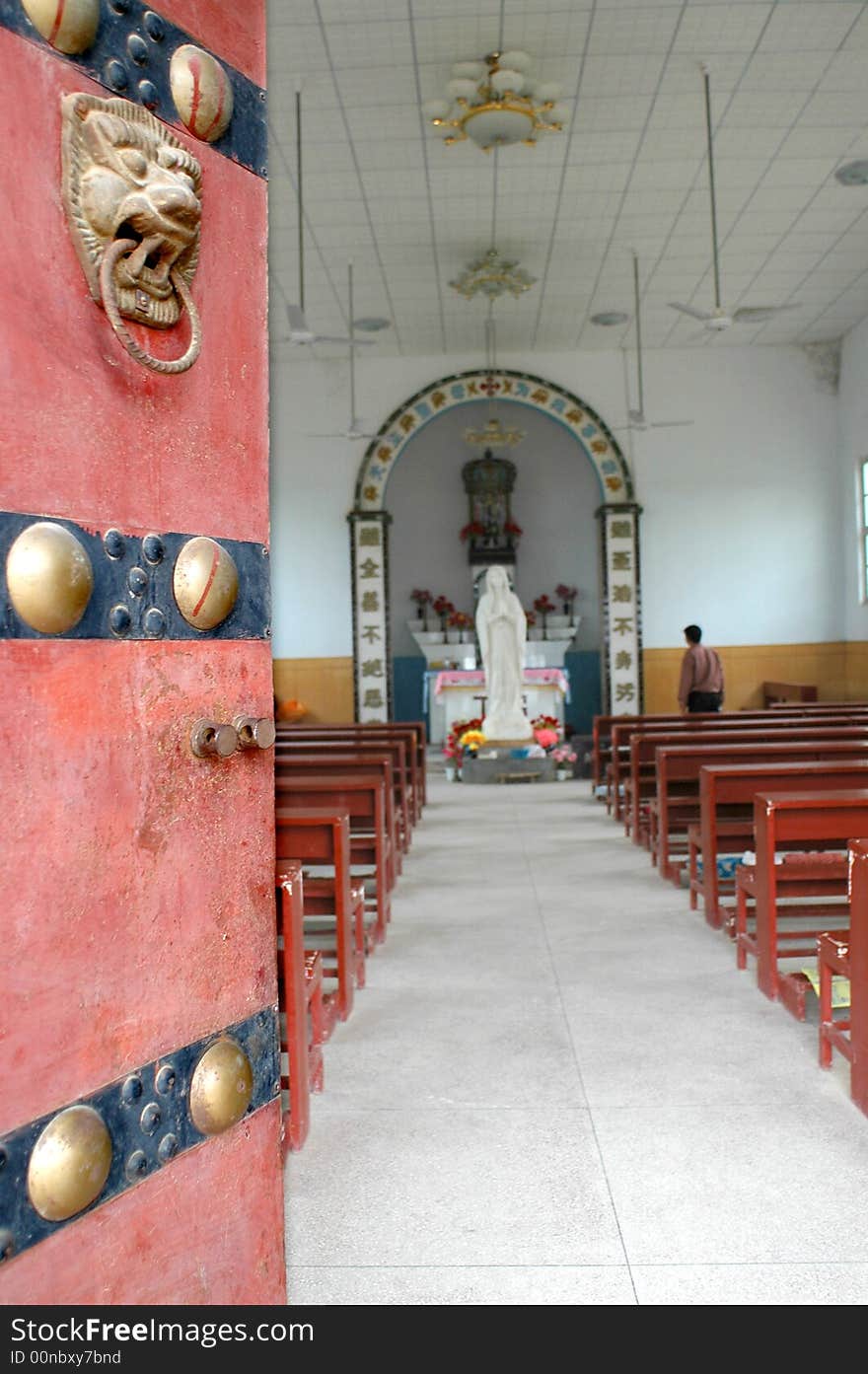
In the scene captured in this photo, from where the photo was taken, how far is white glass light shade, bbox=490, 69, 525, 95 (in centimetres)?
723

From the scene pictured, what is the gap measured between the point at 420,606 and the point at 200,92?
48.7ft

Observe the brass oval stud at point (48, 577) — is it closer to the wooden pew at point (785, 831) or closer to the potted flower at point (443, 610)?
the wooden pew at point (785, 831)

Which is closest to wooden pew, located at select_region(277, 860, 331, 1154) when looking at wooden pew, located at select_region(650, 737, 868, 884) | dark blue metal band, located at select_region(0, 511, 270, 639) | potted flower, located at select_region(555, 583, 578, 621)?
dark blue metal band, located at select_region(0, 511, 270, 639)

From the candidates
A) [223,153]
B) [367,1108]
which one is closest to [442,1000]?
[367,1108]

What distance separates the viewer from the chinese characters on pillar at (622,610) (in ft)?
44.5

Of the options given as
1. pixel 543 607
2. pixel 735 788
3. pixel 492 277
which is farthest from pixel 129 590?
pixel 543 607

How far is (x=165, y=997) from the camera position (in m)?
1.00

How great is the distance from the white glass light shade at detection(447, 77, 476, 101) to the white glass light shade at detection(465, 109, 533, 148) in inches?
5.5

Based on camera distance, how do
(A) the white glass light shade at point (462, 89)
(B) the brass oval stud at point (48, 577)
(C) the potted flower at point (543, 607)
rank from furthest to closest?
(C) the potted flower at point (543, 607)
(A) the white glass light shade at point (462, 89)
(B) the brass oval stud at point (48, 577)

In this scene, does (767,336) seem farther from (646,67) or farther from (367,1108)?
(367,1108)

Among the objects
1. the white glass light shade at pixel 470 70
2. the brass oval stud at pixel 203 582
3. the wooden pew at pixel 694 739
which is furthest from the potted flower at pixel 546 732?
the brass oval stud at pixel 203 582

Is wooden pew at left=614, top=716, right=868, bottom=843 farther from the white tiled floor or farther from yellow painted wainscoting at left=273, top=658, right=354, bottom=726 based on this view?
yellow painted wainscoting at left=273, top=658, right=354, bottom=726

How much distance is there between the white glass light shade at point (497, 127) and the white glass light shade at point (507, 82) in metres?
0.21

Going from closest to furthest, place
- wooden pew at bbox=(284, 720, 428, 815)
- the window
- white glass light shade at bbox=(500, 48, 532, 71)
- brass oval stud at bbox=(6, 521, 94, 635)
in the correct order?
brass oval stud at bbox=(6, 521, 94, 635)
white glass light shade at bbox=(500, 48, 532, 71)
wooden pew at bbox=(284, 720, 428, 815)
the window
